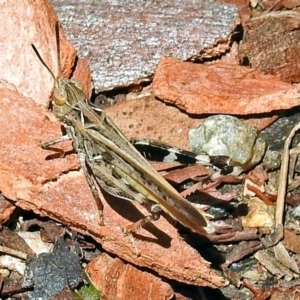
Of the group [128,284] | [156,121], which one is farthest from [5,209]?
[156,121]

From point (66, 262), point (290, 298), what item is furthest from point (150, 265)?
point (290, 298)

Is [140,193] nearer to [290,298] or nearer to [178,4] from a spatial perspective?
[290,298]

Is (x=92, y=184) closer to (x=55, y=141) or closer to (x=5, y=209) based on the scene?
(x=55, y=141)

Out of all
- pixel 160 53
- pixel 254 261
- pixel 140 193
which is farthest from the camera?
pixel 160 53

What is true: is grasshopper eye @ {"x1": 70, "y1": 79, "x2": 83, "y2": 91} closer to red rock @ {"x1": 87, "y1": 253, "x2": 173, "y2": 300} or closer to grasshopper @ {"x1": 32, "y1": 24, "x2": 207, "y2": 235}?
grasshopper @ {"x1": 32, "y1": 24, "x2": 207, "y2": 235}

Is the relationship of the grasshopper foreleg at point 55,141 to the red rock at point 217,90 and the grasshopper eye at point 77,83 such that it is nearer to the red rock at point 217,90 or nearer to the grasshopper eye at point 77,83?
the grasshopper eye at point 77,83

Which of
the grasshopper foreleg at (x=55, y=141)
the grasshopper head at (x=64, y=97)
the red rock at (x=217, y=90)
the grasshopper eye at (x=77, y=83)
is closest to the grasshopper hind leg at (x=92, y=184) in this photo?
the grasshopper foreleg at (x=55, y=141)
